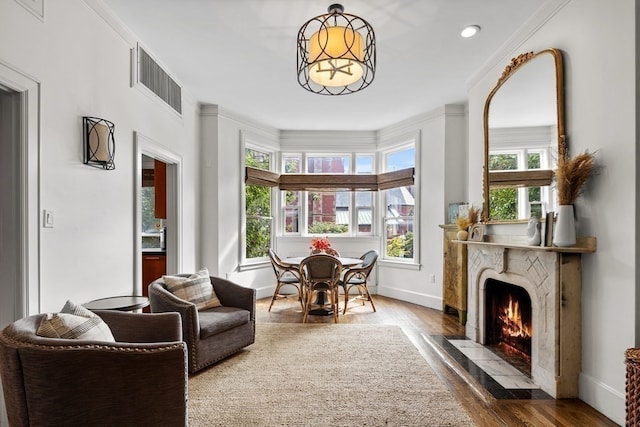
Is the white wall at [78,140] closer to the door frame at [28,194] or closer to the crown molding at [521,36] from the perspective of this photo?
the door frame at [28,194]

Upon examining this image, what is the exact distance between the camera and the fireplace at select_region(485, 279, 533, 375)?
3.09 meters

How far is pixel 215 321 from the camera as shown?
286 cm

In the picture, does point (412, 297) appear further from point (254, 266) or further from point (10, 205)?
point (10, 205)

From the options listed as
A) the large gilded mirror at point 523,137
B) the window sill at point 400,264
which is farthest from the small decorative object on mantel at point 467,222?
the window sill at point 400,264

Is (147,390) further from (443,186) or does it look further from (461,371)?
(443,186)

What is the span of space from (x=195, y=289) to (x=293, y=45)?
93.3 inches

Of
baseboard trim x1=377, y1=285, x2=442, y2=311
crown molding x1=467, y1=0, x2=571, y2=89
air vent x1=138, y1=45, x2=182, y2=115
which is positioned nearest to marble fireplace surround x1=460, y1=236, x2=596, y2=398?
crown molding x1=467, y1=0, x2=571, y2=89

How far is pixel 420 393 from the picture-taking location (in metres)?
2.47

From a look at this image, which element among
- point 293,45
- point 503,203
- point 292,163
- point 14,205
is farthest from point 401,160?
point 14,205

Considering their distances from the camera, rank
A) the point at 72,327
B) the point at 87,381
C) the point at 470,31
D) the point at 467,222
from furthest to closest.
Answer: the point at 467,222 → the point at 470,31 → the point at 72,327 → the point at 87,381

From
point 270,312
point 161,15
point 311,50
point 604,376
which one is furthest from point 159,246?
point 604,376

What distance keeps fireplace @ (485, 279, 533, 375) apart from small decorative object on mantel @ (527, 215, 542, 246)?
0.70 meters

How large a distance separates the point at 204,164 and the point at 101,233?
243 centimetres

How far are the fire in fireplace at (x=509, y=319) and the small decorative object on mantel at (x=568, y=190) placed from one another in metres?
0.98
